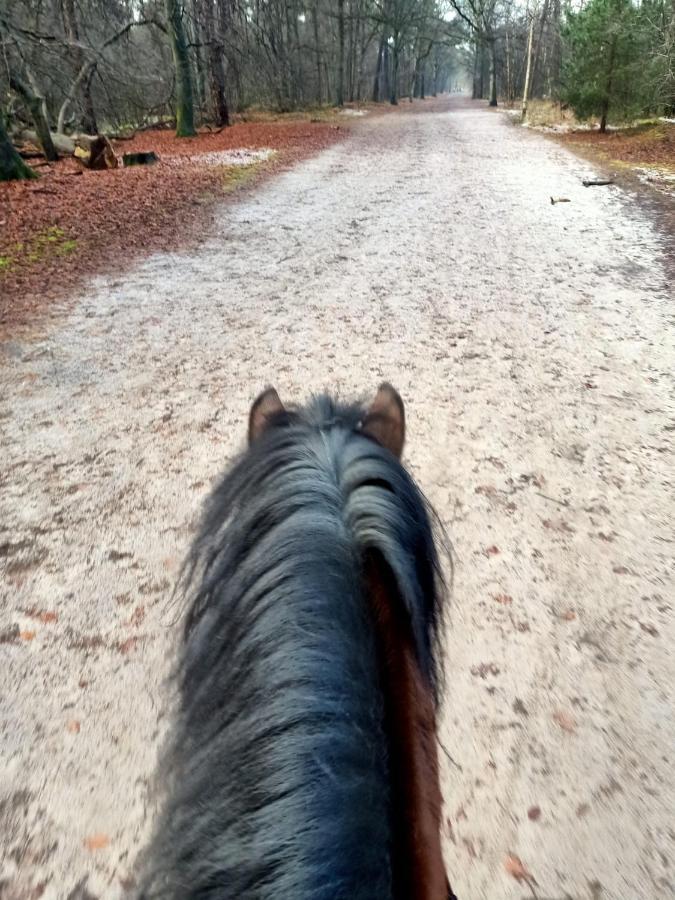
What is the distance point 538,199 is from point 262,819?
10.5m

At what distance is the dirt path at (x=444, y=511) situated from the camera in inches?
72.0

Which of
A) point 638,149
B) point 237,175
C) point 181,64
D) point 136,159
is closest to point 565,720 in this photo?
point 237,175

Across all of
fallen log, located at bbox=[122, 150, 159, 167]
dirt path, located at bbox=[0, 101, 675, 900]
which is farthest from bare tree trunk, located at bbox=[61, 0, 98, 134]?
dirt path, located at bbox=[0, 101, 675, 900]

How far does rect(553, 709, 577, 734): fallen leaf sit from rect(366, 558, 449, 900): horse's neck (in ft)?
3.65

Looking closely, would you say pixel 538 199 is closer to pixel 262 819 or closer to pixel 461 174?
pixel 461 174

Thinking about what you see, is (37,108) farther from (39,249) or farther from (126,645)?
(126,645)

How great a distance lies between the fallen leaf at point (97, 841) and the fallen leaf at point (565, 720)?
149 centimetres

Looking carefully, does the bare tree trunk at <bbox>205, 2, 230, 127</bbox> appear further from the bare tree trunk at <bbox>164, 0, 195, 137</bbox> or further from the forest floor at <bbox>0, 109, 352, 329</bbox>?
the forest floor at <bbox>0, 109, 352, 329</bbox>

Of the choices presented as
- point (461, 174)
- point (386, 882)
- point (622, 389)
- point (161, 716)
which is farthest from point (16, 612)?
point (461, 174)

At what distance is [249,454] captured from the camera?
55.9 inches

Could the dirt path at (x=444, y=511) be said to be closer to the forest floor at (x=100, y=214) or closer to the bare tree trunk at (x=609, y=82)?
the forest floor at (x=100, y=214)

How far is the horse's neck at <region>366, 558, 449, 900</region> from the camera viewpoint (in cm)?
86

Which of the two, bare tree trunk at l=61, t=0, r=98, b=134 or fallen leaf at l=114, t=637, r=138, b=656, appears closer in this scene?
fallen leaf at l=114, t=637, r=138, b=656

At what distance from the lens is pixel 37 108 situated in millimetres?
11875
